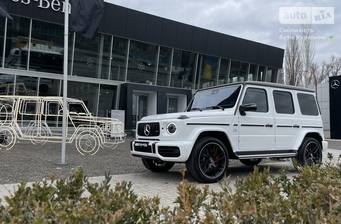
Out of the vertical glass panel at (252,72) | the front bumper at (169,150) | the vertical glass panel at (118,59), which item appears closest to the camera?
the front bumper at (169,150)

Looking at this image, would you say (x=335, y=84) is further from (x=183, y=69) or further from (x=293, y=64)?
(x=293, y=64)

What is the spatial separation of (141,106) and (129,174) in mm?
15792

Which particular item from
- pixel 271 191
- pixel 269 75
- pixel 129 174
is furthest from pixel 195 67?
pixel 271 191

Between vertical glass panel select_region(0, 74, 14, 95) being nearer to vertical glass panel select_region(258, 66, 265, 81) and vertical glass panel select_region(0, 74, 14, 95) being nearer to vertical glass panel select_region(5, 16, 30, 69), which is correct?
vertical glass panel select_region(5, 16, 30, 69)

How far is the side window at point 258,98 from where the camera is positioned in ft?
32.7

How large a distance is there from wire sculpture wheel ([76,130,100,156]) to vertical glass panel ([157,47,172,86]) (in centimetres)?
1262

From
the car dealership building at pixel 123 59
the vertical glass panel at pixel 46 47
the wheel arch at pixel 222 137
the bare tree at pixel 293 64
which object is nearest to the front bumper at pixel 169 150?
the wheel arch at pixel 222 137

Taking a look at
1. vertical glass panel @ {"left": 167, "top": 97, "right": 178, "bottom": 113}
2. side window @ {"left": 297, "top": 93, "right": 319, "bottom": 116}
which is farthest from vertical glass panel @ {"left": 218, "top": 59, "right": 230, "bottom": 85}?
side window @ {"left": 297, "top": 93, "right": 319, "bottom": 116}

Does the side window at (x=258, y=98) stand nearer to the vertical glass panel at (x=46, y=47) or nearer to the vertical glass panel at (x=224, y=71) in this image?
the vertical glass panel at (x=46, y=47)

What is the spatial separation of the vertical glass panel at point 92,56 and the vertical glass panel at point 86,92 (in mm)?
549

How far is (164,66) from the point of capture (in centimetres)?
2703

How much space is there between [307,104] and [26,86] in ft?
45.7

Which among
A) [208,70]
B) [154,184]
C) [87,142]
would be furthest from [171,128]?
[208,70]

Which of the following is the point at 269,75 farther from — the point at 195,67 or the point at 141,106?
the point at 141,106
